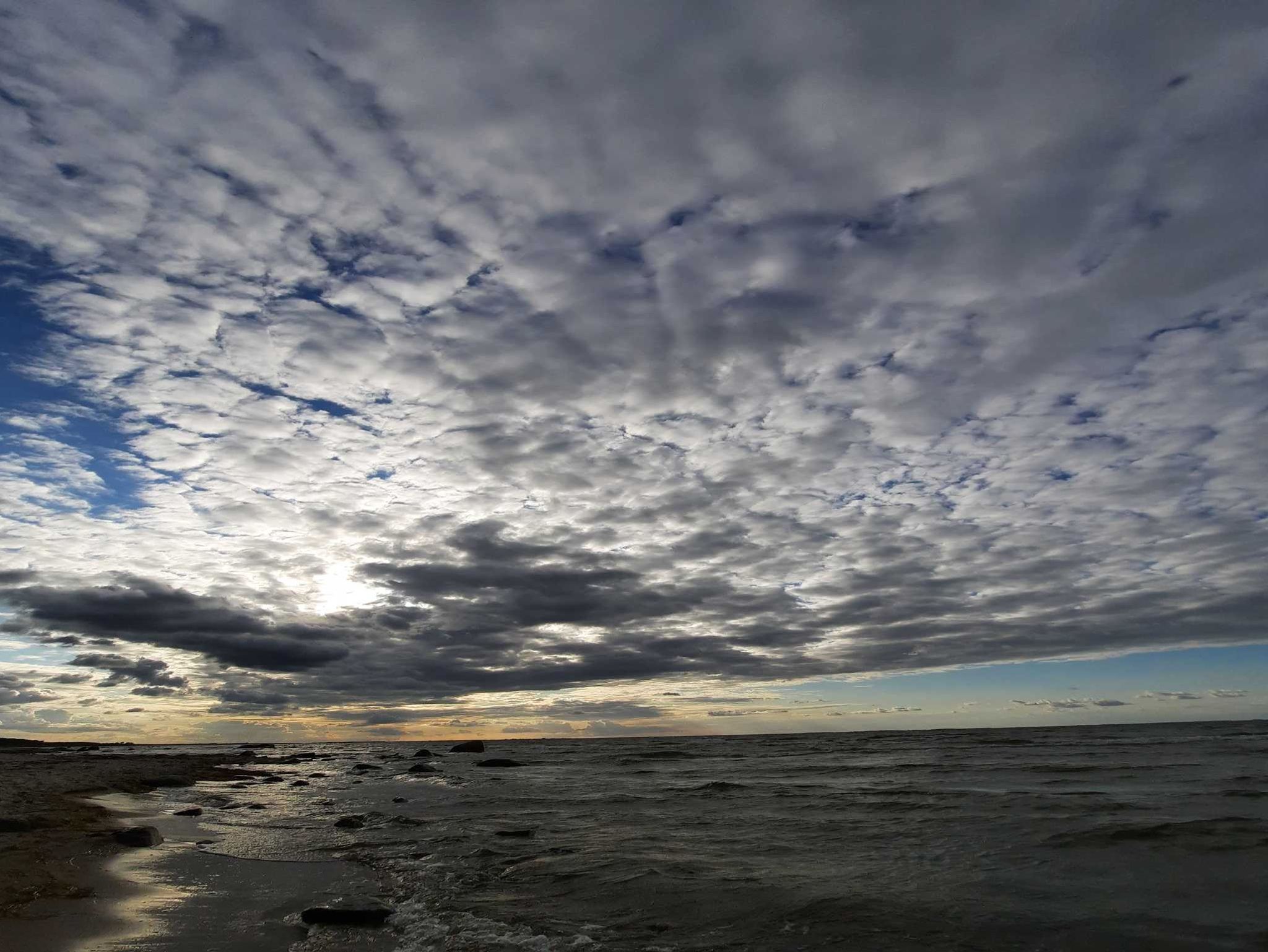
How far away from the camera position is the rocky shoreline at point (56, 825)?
42.9 feet

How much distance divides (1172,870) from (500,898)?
1393cm

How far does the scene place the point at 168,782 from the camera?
43.0 m

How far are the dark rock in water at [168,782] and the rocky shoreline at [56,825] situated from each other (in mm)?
69

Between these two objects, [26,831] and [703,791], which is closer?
[26,831]

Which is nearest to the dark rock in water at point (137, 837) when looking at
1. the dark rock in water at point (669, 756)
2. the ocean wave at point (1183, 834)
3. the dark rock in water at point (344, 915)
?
the dark rock in water at point (344, 915)

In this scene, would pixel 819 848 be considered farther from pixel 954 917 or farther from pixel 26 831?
pixel 26 831

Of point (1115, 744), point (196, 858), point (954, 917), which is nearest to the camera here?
point (954, 917)

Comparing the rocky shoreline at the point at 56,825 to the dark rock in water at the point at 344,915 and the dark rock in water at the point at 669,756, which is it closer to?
the dark rock in water at the point at 344,915

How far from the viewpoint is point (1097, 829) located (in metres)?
19.1

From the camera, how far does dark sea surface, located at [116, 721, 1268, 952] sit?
11320 mm

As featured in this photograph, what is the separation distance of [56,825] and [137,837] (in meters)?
3.91

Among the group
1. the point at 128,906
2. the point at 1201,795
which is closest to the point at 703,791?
the point at 1201,795

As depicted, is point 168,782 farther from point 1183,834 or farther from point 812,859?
point 1183,834

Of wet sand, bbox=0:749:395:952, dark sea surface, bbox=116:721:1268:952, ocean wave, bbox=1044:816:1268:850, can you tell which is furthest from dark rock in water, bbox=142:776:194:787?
ocean wave, bbox=1044:816:1268:850
